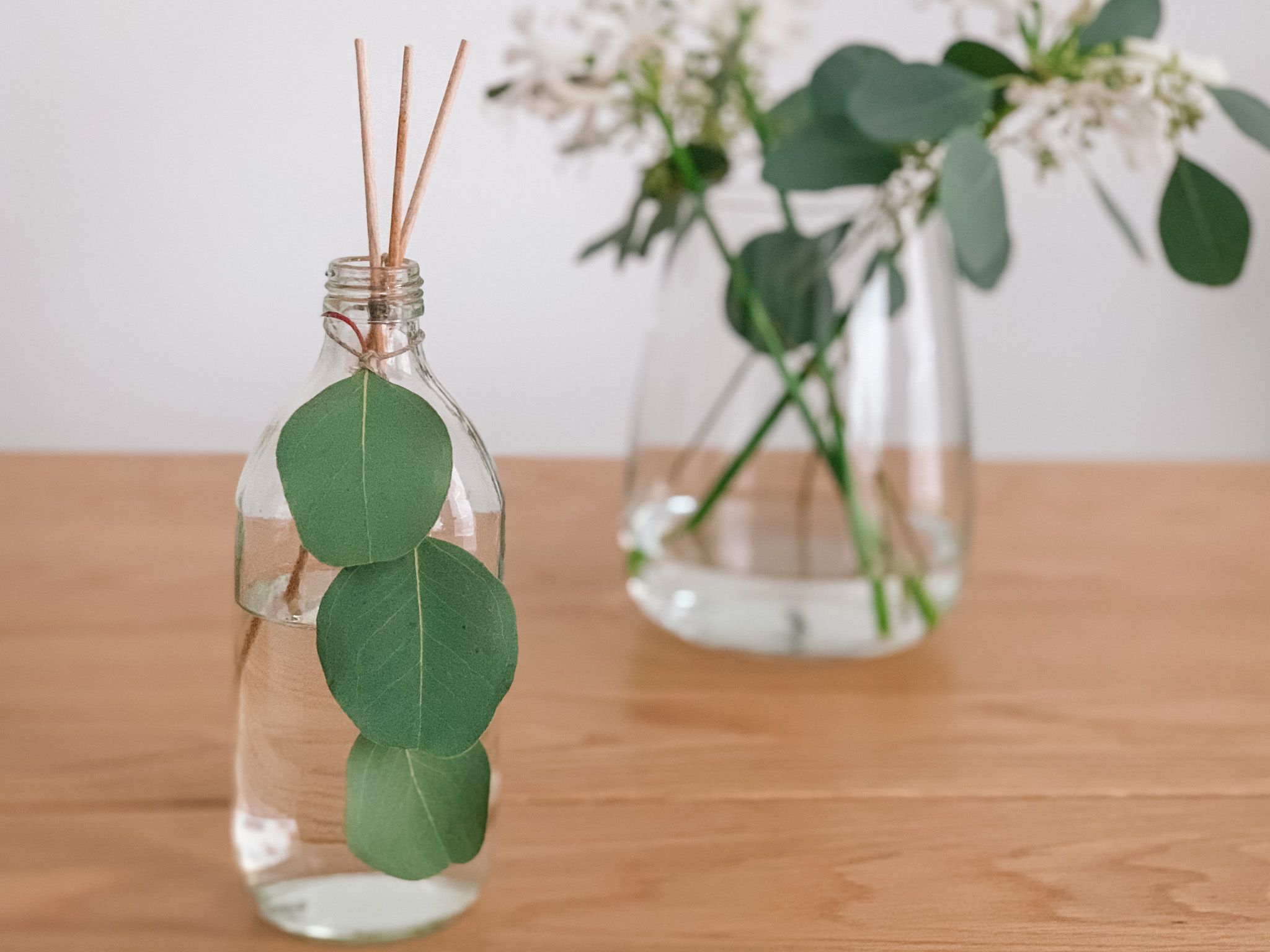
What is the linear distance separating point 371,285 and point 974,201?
0.96 feet

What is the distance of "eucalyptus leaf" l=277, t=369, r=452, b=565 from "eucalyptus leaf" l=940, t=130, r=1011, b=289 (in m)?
0.28

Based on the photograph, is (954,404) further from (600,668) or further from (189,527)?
(189,527)

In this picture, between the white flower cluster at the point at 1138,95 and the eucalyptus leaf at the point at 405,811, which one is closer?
the eucalyptus leaf at the point at 405,811

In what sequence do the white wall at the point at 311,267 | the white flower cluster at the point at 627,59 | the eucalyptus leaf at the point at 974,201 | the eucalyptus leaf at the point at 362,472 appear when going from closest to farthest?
the eucalyptus leaf at the point at 362,472, the eucalyptus leaf at the point at 974,201, the white flower cluster at the point at 627,59, the white wall at the point at 311,267

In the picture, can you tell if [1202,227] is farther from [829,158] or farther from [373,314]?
[373,314]

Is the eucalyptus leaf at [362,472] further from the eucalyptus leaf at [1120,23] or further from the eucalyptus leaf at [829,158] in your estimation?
the eucalyptus leaf at [1120,23]

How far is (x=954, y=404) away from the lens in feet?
2.32

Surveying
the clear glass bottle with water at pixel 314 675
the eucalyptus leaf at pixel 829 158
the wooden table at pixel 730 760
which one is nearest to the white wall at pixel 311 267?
the wooden table at pixel 730 760

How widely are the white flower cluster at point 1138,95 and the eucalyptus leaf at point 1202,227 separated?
2cm

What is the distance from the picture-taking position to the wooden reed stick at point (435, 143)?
0.41 m

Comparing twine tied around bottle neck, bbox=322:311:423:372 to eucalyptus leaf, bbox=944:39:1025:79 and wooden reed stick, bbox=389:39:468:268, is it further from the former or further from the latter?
eucalyptus leaf, bbox=944:39:1025:79

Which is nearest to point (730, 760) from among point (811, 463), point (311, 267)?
point (811, 463)

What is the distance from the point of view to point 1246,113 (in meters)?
0.62

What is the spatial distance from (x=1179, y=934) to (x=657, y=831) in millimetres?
202
